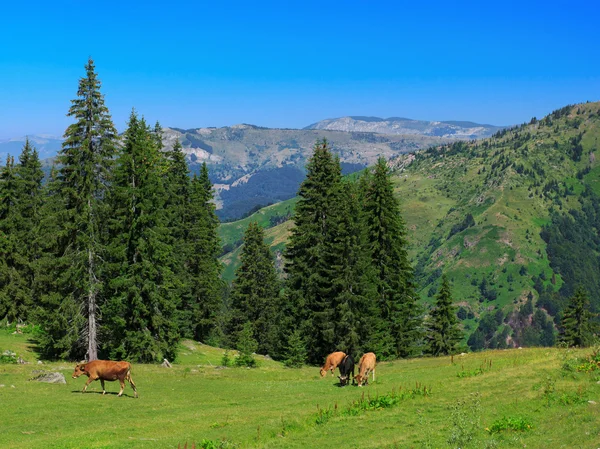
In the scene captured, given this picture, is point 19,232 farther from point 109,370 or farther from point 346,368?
point 346,368

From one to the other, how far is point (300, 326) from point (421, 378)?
23.6 meters

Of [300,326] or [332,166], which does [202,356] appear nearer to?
[300,326]

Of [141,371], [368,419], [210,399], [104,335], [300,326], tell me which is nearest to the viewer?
[368,419]

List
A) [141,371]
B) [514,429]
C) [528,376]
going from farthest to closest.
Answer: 1. [141,371]
2. [528,376]
3. [514,429]

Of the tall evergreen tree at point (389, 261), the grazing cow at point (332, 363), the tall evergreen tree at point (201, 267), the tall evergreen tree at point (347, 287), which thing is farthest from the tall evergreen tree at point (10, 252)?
the tall evergreen tree at point (389, 261)

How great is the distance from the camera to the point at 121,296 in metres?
44.2

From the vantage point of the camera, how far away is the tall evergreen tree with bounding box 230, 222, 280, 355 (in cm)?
7469

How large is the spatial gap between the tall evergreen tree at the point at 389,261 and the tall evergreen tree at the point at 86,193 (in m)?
27.6

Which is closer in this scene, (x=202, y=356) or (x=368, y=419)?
(x=368, y=419)

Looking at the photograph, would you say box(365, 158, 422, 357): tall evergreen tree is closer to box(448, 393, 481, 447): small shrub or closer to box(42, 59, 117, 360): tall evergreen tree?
box(42, 59, 117, 360): tall evergreen tree

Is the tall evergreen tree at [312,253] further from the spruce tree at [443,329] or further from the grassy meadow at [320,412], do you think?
the grassy meadow at [320,412]

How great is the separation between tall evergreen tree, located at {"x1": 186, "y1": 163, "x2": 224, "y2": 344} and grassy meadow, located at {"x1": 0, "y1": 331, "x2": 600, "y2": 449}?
1397 inches

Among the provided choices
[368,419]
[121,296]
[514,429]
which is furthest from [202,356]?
→ [514,429]

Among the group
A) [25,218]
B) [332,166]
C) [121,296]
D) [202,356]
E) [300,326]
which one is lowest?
[202,356]
